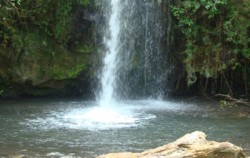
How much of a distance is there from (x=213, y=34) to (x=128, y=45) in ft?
6.50

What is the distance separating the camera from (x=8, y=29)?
11.1m

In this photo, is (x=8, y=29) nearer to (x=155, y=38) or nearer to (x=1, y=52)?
(x=1, y=52)

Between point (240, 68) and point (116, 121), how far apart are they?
409cm

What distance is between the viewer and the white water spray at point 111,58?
1188 cm

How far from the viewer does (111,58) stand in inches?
473

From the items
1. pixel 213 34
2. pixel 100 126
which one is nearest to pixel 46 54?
pixel 100 126

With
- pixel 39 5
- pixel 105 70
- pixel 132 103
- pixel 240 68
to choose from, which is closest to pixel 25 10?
pixel 39 5

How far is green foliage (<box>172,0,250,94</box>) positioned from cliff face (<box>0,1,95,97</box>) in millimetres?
2211

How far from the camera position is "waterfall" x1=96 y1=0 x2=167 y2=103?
11836mm

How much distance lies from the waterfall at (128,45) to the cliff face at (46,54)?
15.7 inches

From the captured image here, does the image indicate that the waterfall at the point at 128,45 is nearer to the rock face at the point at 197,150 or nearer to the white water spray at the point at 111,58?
the white water spray at the point at 111,58

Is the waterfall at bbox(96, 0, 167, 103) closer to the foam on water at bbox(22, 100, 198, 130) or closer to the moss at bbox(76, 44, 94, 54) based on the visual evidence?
the moss at bbox(76, 44, 94, 54)

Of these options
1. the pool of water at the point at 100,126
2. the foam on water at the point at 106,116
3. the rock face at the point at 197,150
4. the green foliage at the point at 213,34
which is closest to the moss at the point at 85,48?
the pool of water at the point at 100,126

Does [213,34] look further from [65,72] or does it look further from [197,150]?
[197,150]
